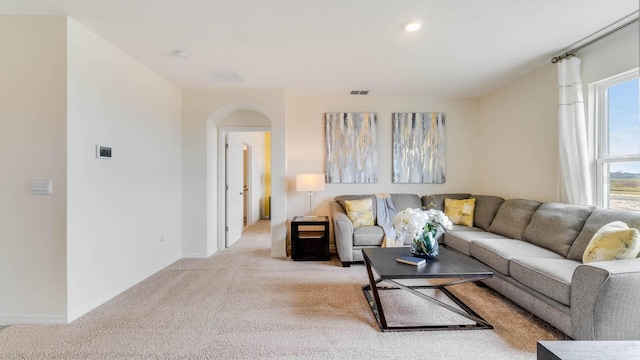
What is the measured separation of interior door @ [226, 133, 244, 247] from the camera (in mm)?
4543

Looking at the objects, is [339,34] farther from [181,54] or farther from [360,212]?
[360,212]

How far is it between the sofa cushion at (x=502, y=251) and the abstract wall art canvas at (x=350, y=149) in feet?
6.39

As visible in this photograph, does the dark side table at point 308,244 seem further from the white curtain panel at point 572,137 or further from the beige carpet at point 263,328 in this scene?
the white curtain panel at point 572,137

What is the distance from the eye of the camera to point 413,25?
2273mm

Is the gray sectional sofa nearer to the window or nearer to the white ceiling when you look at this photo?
the window

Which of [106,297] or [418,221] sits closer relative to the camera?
[418,221]

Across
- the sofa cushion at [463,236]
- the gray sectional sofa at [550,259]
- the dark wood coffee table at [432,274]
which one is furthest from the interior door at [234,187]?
the sofa cushion at [463,236]

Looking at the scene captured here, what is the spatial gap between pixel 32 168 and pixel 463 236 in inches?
170

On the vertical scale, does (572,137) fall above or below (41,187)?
above

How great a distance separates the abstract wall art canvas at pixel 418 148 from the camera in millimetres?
4445

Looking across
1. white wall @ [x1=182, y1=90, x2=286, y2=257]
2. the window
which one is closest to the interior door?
white wall @ [x1=182, y1=90, x2=286, y2=257]

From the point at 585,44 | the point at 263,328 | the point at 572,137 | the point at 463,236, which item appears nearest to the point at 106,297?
the point at 263,328

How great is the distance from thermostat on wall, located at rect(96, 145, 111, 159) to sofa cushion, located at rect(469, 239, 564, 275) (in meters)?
3.85

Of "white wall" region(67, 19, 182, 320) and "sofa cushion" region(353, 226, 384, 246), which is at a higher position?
"white wall" region(67, 19, 182, 320)
